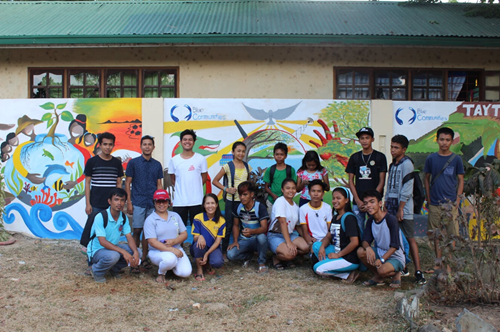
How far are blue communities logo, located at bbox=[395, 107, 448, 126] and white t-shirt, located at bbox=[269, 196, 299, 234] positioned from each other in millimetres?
2491

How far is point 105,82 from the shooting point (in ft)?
28.2

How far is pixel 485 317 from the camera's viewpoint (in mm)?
3275

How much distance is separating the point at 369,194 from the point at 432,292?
117 cm

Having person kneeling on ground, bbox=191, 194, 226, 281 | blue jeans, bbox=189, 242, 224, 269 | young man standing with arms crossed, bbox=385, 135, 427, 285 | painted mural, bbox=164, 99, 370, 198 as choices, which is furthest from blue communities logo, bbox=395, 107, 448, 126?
blue jeans, bbox=189, 242, 224, 269

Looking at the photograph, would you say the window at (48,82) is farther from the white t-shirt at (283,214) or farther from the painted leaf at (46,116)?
the white t-shirt at (283,214)

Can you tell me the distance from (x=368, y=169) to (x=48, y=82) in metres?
6.75

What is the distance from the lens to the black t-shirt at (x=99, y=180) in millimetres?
5219

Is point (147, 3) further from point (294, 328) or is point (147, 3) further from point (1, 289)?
point (294, 328)

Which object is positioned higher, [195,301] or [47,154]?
[47,154]

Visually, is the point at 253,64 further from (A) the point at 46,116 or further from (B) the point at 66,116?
(A) the point at 46,116

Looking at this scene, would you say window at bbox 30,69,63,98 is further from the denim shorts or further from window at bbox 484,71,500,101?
window at bbox 484,71,500,101

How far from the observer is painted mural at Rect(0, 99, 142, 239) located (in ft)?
21.7

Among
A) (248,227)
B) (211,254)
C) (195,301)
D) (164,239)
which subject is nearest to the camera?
(195,301)

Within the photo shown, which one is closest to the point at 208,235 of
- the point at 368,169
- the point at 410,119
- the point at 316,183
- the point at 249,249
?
the point at 249,249
